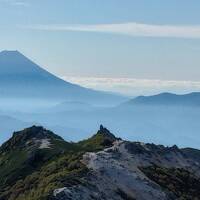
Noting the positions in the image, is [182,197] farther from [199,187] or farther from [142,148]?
[142,148]

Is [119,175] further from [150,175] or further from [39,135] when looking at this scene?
[39,135]

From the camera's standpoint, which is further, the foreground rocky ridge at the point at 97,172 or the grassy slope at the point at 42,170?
the foreground rocky ridge at the point at 97,172

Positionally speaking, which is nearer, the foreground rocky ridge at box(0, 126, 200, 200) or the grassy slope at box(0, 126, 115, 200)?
the grassy slope at box(0, 126, 115, 200)

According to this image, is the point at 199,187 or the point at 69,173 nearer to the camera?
the point at 69,173

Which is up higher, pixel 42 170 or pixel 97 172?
pixel 97 172

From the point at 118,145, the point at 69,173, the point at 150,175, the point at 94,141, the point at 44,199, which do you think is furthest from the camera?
the point at 94,141

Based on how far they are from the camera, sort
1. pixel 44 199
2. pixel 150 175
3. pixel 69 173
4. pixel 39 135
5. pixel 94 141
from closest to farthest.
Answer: pixel 44 199 < pixel 69 173 < pixel 150 175 < pixel 94 141 < pixel 39 135

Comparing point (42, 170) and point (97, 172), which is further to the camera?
point (42, 170)

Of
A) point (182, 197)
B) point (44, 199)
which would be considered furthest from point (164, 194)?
point (44, 199)
